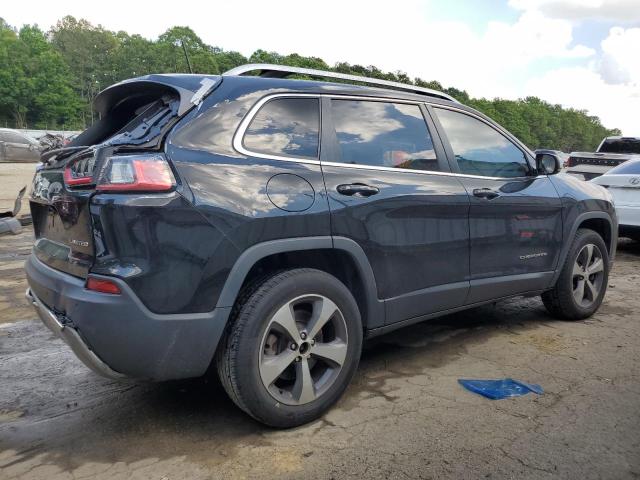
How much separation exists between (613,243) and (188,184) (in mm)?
4093

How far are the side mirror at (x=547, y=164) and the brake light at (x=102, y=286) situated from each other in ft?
11.2

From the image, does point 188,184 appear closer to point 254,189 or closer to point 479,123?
point 254,189

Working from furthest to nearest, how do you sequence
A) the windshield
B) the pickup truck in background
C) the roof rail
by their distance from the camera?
1. the windshield
2. the pickup truck in background
3. the roof rail

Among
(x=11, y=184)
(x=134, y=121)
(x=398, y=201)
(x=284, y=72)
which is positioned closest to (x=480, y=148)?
(x=398, y=201)

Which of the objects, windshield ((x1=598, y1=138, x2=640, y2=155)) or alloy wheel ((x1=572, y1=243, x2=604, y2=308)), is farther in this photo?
windshield ((x1=598, y1=138, x2=640, y2=155))

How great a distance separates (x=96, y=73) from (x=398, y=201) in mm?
89263

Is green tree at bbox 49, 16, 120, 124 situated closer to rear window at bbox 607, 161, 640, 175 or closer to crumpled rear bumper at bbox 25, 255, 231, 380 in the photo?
rear window at bbox 607, 161, 640, 175

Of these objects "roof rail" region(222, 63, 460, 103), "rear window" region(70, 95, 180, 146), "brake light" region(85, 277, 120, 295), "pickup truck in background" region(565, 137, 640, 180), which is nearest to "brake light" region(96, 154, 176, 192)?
"rear window" region(70, 95, 180, 146)

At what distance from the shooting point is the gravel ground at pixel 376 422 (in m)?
2.54

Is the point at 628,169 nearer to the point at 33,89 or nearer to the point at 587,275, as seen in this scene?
the point at 587,275

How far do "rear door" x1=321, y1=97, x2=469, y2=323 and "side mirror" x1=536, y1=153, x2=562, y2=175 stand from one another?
114 cm

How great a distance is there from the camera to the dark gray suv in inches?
97.3

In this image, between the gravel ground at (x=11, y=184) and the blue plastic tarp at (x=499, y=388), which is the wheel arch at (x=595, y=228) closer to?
the blue plastic tarp at (x=499, y=388)

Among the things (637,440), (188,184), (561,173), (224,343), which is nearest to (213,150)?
(188,184)
